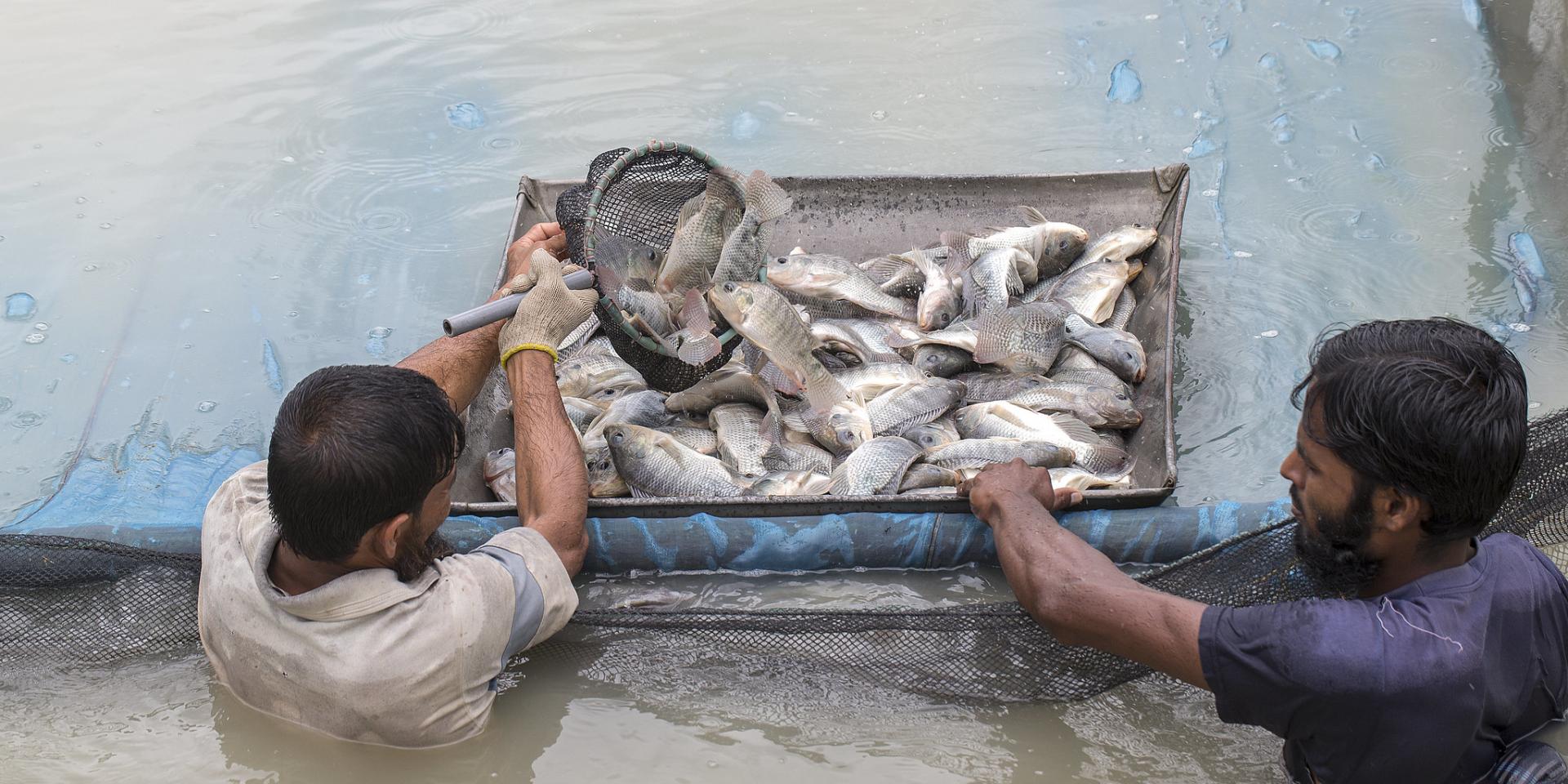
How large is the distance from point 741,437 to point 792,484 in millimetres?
318

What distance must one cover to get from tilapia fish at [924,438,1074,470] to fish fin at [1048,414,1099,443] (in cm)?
15

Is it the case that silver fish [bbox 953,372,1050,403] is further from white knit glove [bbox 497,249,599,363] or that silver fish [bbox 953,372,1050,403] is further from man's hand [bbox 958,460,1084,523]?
white knit glove [bbox 497,249,599,363]

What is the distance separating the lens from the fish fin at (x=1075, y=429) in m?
4.23

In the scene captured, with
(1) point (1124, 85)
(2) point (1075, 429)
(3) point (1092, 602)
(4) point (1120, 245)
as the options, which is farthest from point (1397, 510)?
(1) point (1124, 85)

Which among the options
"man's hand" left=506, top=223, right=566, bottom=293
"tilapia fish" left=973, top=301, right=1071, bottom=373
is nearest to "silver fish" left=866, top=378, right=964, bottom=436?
"tilapia fish" left=973, top=301, right=1071, bottom=373

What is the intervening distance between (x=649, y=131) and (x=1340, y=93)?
449 cm

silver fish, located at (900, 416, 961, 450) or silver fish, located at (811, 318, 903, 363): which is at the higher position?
silver fish, located at (811, 318, 903, 363)

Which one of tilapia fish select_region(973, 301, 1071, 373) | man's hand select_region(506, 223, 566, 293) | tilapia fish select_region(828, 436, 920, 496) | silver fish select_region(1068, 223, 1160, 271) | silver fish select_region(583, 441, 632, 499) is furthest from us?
silver fish select_region(1068, 223, 1160, 271)

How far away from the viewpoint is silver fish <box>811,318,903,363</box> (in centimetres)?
455

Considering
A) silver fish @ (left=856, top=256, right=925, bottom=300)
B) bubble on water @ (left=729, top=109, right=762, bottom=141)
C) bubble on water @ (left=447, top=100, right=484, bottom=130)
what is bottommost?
silver fish @ (left=856, top=256, right=925, bottom=300)

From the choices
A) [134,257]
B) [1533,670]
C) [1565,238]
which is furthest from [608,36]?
[1533,670]

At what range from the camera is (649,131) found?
7.41 meters

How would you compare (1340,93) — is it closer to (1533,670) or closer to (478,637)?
(1533,670)

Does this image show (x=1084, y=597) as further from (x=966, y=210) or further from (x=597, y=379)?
(x=966, y=210)
